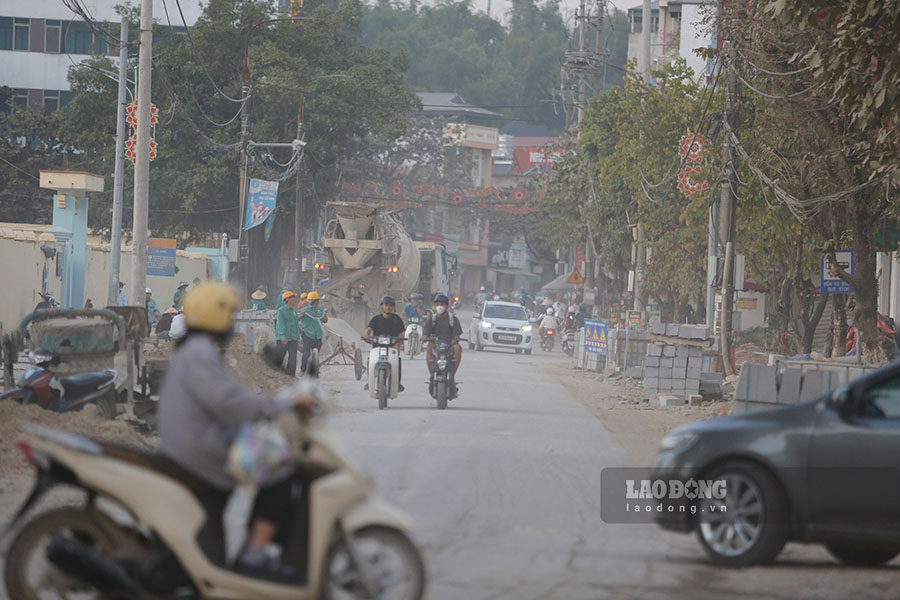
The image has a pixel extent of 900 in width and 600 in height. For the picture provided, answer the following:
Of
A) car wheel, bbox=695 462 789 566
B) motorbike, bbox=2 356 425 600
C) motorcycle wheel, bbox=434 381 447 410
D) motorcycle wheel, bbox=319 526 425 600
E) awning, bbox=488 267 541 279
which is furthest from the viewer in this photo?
awning, bbox=488 267 541 279

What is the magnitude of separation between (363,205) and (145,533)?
34.6 m

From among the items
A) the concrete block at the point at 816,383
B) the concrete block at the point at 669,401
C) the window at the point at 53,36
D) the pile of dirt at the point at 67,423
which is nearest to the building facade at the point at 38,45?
the window at the point at 53,36

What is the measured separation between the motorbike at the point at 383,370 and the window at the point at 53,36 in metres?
53.0

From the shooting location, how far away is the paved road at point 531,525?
25.4ft

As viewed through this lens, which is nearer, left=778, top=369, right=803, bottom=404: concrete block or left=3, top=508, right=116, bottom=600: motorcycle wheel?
left=3, top=508, right=116, bottom=600: motorcycle wheel

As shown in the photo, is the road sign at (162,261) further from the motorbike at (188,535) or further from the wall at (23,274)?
the motorbike at (188,535)

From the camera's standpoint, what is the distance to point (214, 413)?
6004mm

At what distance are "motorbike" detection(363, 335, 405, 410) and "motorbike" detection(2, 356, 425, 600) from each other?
498 inches

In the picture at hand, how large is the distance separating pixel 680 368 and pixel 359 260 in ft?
62.4

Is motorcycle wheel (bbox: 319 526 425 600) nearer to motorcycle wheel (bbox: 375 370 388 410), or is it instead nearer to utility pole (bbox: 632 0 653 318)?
motorcycle wheel (bbox: 375 370 388 410)

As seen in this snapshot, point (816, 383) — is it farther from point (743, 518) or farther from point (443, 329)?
point (743, 518)

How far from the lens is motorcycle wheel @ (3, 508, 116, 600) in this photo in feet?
20.1

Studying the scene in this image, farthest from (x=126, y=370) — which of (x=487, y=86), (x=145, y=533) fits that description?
(x=487, y=86)

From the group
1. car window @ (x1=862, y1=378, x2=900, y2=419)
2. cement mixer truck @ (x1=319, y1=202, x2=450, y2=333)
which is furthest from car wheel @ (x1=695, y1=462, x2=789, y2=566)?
cement mixer truck @ (x1=319, y1=202, x2=450, y2=333)
